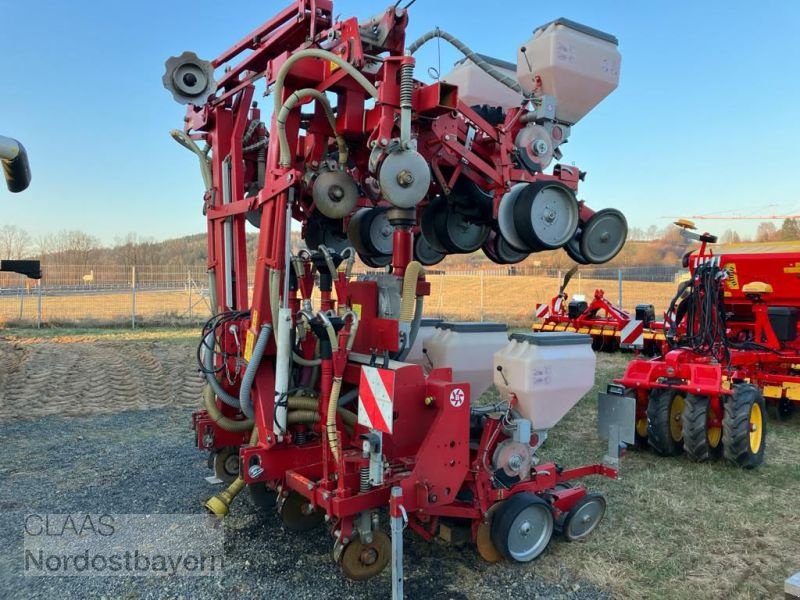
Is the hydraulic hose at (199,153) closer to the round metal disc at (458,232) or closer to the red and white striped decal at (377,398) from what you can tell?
the round metal disc at (458,232)

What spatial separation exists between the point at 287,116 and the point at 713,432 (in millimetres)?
4901

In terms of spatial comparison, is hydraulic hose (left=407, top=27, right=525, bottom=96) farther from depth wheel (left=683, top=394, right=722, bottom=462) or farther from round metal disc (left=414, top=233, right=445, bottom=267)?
depth wheel (left=683, top=394, right=722, bottom=462)

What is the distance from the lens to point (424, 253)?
5.66m

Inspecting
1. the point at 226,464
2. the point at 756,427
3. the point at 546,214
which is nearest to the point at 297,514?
the point at 226,464

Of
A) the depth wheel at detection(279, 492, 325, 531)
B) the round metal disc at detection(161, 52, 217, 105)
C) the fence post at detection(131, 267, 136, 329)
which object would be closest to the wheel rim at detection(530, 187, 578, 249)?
the depth wheel at detection(279, 492, 325, 531)

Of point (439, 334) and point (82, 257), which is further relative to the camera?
point (82, 257)

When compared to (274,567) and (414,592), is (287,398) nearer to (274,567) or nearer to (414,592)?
(274,567)

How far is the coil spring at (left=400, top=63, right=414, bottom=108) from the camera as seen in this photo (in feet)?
12.2

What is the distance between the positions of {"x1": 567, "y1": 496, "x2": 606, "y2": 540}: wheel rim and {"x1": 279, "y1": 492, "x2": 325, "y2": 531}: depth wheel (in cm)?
167

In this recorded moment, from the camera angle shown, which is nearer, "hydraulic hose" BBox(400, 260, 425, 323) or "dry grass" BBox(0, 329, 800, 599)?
"dry grass" BBox(0, 329, 800, 599)

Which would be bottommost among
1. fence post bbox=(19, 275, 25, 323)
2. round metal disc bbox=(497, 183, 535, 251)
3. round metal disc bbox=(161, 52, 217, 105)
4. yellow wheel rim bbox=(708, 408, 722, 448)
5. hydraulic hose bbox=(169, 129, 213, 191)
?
yellow wheel rim bbox=(708, 408, 722, 448)

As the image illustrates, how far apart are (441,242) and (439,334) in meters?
0.85

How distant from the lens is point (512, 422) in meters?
3.86

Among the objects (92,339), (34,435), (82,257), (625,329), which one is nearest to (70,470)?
(34,435)
